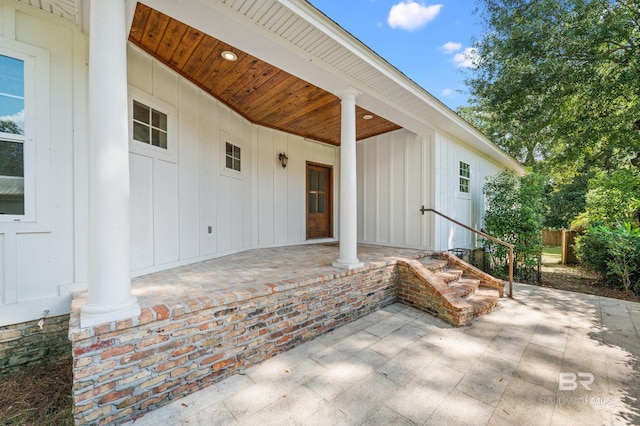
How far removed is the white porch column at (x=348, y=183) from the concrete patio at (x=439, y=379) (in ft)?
2.92

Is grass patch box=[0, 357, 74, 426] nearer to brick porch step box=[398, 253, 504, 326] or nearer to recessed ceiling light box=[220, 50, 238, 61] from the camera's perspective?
recessed ceiling light box=[220, 50, 238, 61]

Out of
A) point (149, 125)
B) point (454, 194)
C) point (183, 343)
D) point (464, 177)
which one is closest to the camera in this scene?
point (183, 343)

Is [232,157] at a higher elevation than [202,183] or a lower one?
higher

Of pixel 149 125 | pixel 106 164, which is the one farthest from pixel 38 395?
pixel 149 125

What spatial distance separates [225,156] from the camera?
14.7 feet

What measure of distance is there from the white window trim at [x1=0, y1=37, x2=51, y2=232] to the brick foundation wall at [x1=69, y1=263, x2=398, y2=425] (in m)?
0.97

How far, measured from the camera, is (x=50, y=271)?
2297mm

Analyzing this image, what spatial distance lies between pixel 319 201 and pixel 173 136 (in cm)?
388

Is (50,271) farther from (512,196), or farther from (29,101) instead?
(512,196)

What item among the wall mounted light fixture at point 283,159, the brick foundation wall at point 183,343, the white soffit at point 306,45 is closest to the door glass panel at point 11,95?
the white soffit at point 306,45

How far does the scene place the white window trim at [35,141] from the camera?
219 cm

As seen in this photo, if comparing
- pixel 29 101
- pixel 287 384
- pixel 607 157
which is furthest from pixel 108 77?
pixel 607 157

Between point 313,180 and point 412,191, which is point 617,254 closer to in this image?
point 412,191

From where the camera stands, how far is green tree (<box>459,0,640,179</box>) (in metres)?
4.73
